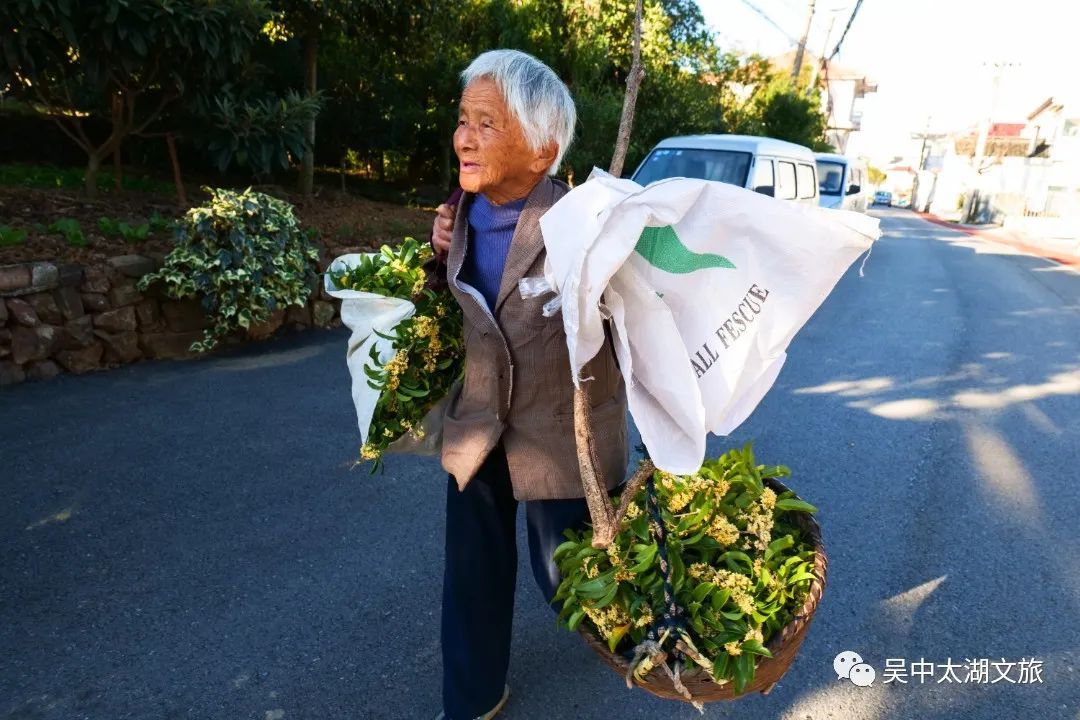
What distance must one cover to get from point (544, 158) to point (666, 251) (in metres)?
0.53

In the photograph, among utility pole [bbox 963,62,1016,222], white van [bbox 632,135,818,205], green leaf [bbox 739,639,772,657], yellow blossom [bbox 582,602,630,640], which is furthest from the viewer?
utility pole [bbox 963,62,1016,222]

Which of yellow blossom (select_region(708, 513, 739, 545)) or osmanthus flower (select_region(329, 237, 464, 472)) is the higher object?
osmanthus flower (select_region(329, 237, 464, 472))

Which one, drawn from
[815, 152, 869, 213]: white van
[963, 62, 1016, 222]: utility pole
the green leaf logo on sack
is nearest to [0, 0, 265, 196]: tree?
the green leaf logo on sack

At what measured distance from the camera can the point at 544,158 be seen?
185cm

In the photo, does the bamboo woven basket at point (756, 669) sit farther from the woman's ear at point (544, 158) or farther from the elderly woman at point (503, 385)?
the woman's ear at point (544, 158)

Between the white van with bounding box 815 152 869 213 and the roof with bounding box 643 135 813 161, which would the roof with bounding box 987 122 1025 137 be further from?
the roof with bounding box 643 135 813 161

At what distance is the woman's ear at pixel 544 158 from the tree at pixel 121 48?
16.1 ft

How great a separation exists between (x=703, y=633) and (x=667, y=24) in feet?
42.0

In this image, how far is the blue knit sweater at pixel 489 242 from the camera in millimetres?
1909

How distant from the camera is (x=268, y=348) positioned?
583 cm

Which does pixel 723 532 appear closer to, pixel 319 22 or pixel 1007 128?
pixel 319 22

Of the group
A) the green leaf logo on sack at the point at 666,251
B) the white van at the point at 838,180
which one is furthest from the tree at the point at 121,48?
the white van at the point at 838,180

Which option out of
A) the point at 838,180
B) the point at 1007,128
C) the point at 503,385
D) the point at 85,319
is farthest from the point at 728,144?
the point at 1007,128

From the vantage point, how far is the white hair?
5.73 feet
